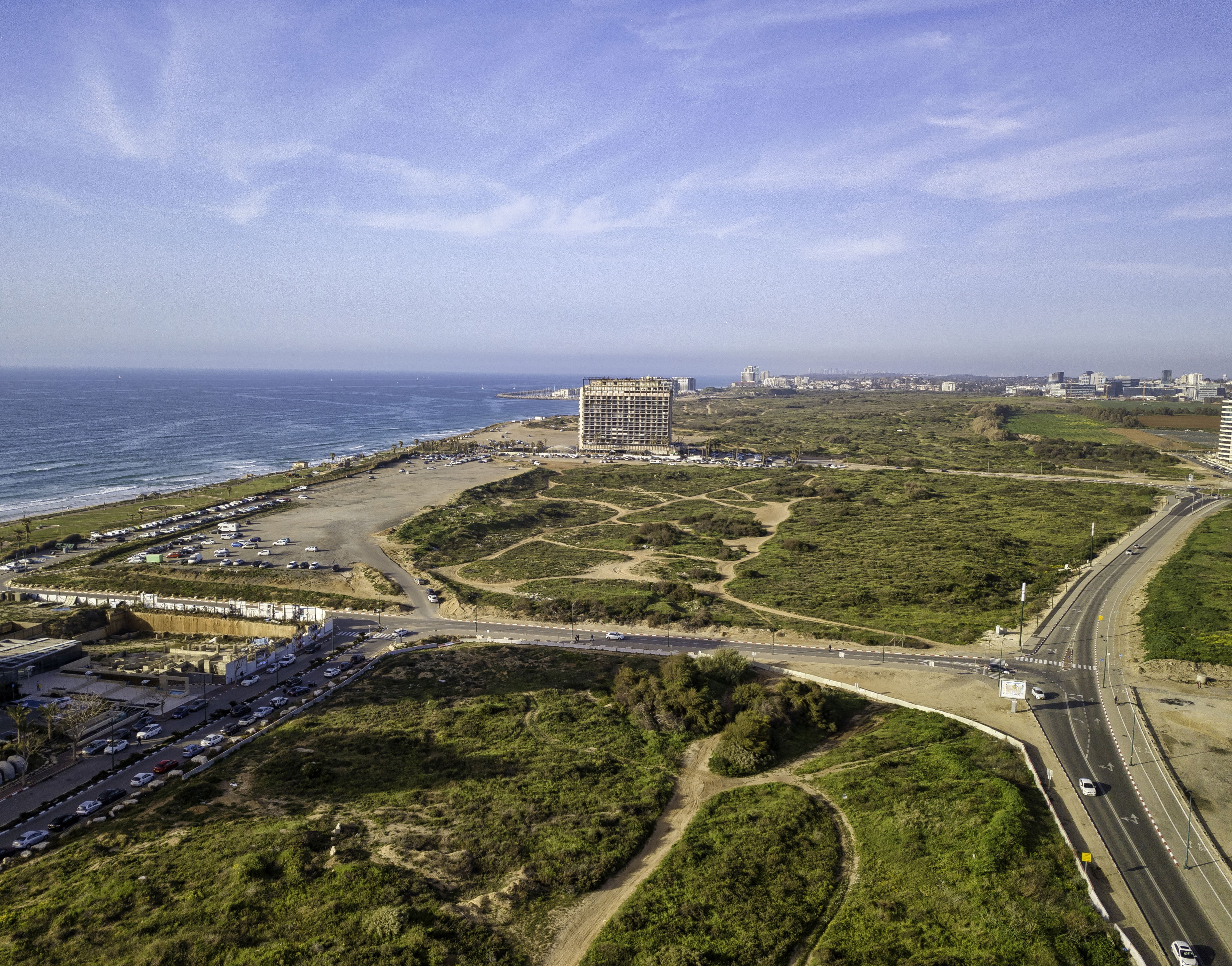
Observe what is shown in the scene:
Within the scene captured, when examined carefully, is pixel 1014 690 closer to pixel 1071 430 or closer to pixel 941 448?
pixel 941 448

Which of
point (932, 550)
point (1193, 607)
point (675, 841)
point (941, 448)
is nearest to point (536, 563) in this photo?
point (932, 550)

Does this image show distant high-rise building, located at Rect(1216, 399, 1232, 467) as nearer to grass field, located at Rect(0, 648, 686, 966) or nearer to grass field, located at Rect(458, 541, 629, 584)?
grass field, located at Rect(458, 541, 629, 584)

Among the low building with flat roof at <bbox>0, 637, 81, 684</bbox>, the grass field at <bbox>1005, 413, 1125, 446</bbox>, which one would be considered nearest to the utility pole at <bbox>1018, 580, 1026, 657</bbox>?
the low building with flat roof at <bbox>0, 637, 81, 684</bbox>

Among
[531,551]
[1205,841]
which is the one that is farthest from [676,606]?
[1205,841]

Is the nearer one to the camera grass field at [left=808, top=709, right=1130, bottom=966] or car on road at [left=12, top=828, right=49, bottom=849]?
grass field at [left=808, top=709, right=1130, bottom=966]

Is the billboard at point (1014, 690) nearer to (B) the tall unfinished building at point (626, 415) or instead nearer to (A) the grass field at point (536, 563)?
(A) the grass field at point (536, 563)
